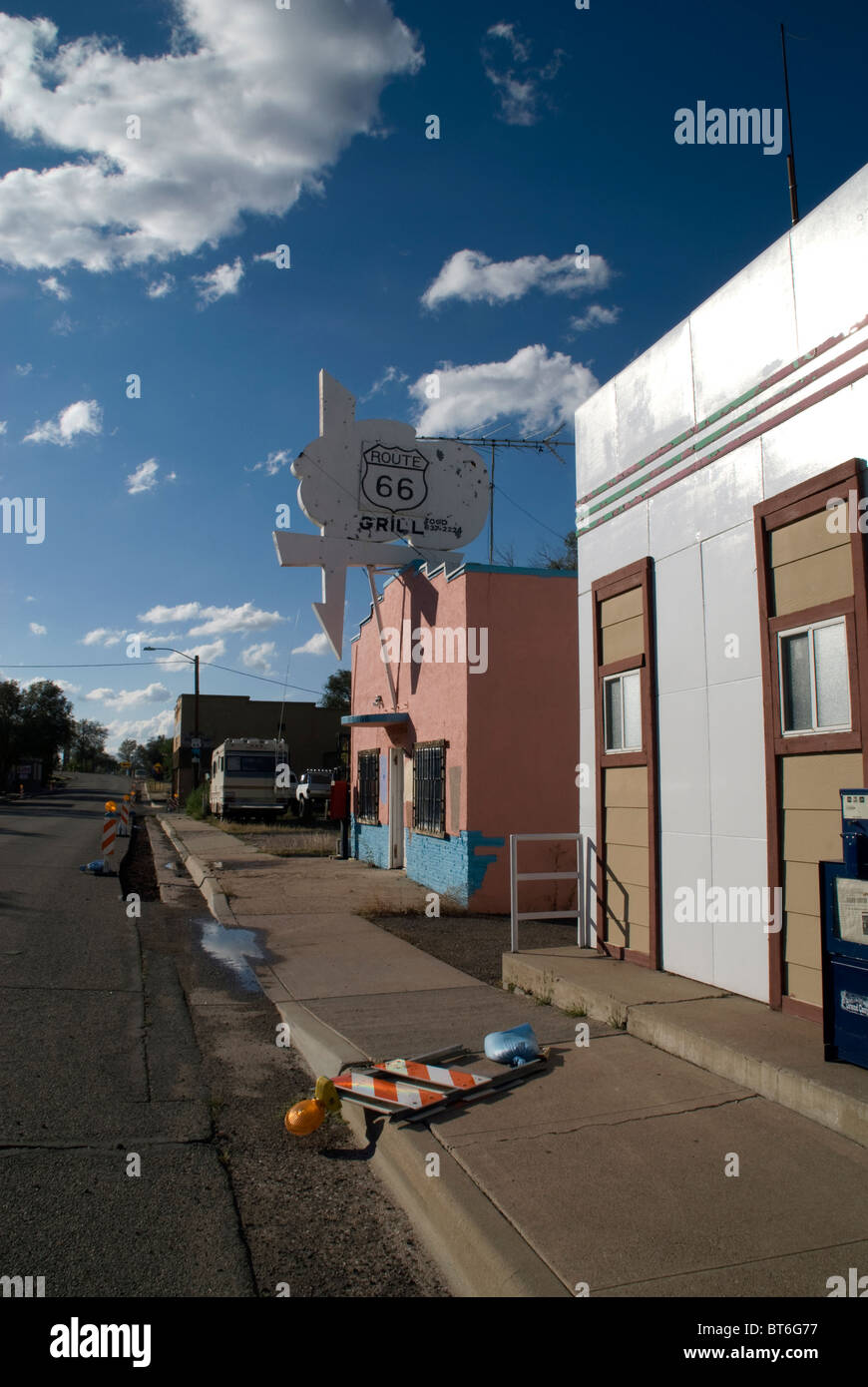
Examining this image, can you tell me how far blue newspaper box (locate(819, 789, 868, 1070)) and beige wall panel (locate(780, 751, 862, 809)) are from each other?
2.15 ft

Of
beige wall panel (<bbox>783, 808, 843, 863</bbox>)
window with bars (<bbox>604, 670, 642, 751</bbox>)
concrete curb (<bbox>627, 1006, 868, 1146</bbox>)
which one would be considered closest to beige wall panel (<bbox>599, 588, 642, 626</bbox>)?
window with bars (<bbox>604, 670, 642, 751</bbox>)

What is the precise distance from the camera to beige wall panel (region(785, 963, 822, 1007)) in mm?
5383

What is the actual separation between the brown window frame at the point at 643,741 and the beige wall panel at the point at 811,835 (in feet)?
5.23

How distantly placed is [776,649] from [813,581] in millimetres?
488

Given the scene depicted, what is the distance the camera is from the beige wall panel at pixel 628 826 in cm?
749

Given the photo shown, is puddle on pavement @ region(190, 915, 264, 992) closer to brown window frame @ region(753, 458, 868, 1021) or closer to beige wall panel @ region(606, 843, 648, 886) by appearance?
beige wall panel @ region(606, 843, 648, 886)

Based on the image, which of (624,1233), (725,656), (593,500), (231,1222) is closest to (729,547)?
(725,656)

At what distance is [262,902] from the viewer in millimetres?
13078

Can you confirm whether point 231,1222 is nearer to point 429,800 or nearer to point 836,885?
point 836,885

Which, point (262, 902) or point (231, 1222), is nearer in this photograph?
point (231, 1222)

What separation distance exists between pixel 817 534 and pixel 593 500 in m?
3.16

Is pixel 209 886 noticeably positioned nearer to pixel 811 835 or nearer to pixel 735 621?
pixel 735 621

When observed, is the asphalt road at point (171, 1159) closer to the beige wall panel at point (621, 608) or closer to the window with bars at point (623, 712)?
the window with bars at point (623, 712)
